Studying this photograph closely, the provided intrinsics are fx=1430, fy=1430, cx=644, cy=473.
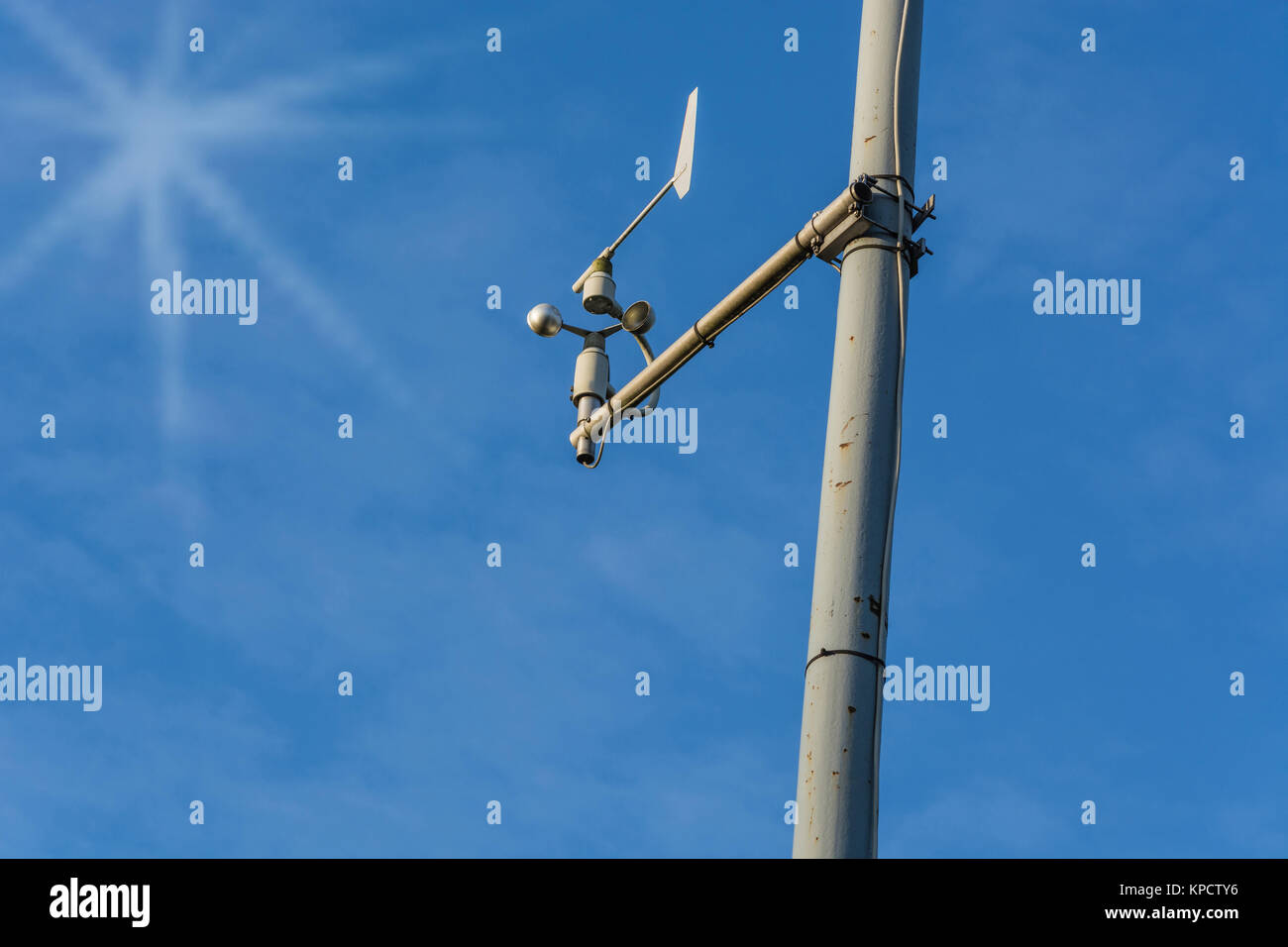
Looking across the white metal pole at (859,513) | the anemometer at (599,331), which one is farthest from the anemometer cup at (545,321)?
the white metal pole at (859,513)

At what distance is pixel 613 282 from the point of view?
10.4 m

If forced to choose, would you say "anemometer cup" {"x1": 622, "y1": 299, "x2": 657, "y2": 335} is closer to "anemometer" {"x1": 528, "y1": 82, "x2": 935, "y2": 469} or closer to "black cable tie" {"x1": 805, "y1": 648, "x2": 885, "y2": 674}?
"anemometer" {"x1": 528, "y1": 82, "x2": 935, "y2": 469}

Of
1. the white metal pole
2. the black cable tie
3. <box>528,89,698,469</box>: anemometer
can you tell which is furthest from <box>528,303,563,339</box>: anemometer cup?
the black cable tie

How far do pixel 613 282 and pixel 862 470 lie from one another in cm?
410

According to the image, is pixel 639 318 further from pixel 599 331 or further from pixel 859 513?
pixel 859 513

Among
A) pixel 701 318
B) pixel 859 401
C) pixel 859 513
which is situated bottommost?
pixel 859 513

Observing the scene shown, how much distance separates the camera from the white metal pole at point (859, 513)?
6094 millimetres

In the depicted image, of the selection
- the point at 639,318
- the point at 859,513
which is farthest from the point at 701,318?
the point at 859,513

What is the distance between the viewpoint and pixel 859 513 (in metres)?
6.63

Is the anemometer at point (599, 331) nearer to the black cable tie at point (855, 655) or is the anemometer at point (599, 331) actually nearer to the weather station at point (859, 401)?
the weather station at point (859, 401)

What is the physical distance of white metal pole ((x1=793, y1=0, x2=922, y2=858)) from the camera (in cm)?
609
